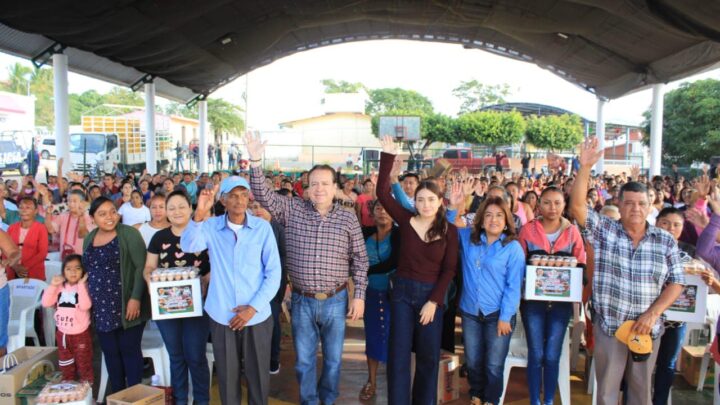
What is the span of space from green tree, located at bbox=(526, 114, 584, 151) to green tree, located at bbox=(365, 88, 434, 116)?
24.8 metres

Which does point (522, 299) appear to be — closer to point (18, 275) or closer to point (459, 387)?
point (459, 387)

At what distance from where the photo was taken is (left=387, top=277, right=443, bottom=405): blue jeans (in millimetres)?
3592

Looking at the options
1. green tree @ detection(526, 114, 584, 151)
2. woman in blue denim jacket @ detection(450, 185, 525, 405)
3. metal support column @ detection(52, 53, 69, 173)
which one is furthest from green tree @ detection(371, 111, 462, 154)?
woman in blue denim jacket @ detection(450, 185, 525, 405)

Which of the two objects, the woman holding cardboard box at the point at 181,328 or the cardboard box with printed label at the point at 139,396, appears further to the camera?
the woman holding cardboard box at the point at 181,328

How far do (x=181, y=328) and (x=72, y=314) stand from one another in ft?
2.75

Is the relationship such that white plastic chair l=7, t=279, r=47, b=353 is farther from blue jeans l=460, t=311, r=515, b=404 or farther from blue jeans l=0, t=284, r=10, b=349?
blue jeans l=460, t=311, r=515, b=404

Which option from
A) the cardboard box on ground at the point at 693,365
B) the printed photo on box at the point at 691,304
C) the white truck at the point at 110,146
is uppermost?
the white truck at the point at 110,146

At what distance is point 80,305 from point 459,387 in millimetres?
3036

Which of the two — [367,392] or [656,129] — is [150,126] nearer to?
[367,392]

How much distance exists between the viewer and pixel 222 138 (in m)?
54.5

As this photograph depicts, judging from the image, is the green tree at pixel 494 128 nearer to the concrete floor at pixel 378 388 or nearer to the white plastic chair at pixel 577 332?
the white plastic chair at pixel 577 332

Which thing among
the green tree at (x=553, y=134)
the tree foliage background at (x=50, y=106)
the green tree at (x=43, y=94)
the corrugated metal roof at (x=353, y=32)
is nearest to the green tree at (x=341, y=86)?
the tree foliage background at (x=50, y=106)

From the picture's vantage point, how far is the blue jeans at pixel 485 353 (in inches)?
144

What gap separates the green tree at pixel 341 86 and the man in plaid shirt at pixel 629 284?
6908 centimetres
